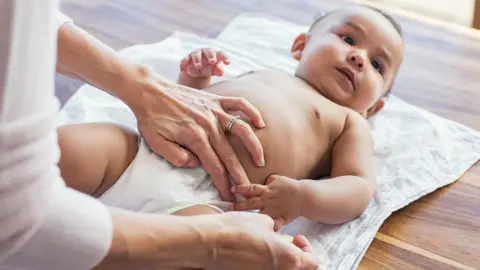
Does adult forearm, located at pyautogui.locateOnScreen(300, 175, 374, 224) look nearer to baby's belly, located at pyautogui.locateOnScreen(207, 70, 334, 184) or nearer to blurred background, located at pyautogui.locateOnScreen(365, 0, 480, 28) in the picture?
baby's belly, located at pyautogui.locateOnScreen(207, 70, 334, 184)

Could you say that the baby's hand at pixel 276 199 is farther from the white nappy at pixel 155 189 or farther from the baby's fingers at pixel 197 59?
the baby's fingers at pixel 197 59

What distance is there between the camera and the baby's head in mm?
1186

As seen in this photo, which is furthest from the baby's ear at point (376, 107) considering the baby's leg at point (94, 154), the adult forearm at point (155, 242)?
the adult forearm at point (155, 242)

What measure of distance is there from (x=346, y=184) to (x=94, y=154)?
39cm

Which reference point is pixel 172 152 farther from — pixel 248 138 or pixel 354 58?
pixel 354 58

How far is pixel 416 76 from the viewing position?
1.44 m

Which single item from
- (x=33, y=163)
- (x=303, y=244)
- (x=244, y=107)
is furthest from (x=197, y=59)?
(x=33, y=163)

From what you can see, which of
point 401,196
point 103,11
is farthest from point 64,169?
point 103,11

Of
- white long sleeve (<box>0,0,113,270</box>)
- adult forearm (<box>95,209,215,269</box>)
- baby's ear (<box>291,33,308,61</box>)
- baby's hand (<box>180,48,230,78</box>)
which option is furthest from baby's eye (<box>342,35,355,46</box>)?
white long sleeve (<box>0,0,113,270</box>)

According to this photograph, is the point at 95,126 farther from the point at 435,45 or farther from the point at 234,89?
the point at 435,45

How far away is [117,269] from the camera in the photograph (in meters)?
0.66

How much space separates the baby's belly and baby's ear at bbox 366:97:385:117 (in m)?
0.19

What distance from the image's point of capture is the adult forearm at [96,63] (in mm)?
1003

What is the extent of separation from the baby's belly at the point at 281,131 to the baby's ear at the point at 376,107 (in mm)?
187
